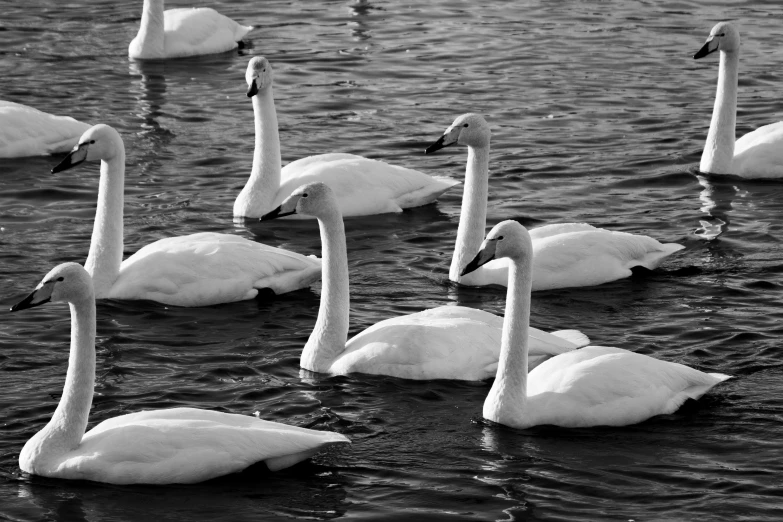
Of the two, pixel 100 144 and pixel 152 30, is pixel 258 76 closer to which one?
pixel 100 144

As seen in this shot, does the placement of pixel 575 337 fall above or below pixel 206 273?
below

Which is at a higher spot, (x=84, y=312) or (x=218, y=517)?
(x=84, y=312)

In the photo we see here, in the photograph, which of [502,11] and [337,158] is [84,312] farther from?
[502,11]

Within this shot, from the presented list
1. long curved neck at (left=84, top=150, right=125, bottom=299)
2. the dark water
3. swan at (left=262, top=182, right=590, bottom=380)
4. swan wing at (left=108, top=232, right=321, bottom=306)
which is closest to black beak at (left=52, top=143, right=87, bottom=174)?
long curved neck at (left=84, top=150, right=125, bottom=299)

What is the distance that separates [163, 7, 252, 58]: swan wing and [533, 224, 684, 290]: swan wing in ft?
39.3

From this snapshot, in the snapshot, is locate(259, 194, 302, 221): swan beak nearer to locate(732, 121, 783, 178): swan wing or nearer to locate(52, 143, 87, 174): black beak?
locate(52, 143, 87, 174): black beak

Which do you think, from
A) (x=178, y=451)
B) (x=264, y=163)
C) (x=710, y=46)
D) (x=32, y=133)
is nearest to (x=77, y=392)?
(x=178, y=451)

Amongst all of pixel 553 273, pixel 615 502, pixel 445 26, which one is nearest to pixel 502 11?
pixel 445 26

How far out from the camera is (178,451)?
9508mm

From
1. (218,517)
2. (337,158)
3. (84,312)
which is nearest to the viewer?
(218,517)

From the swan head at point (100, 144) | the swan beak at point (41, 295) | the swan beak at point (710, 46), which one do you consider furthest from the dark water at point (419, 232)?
the swan head at point (100, 144)

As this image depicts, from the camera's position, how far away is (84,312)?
32.0 ft

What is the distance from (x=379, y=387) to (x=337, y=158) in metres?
5.32

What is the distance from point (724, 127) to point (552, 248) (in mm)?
4998
